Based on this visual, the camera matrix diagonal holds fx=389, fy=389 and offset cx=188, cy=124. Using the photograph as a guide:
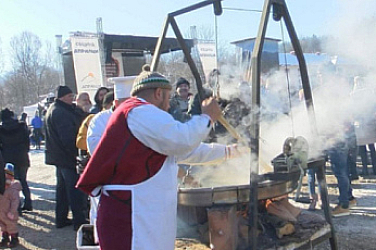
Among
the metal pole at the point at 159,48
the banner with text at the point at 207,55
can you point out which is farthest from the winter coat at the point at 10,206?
the banner with text at the point at 207,55

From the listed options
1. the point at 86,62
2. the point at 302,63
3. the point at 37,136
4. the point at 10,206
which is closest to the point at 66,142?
the point at 10,206

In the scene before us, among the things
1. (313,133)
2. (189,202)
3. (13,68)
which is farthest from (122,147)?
(13,68)

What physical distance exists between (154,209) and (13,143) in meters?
4.85

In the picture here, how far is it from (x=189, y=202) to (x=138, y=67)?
12.9 m

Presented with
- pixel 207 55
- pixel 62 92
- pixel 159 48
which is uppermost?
pixel 207 55

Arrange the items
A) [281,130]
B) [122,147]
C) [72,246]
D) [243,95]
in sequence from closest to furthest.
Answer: [122,147], [281,130], [72,246], [243,95]

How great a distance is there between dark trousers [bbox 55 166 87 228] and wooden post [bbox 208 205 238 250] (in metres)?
2.62

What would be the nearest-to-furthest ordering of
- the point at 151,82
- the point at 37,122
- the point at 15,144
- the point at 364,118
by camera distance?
the point at 151,82 < the point at 15,144 < the point at 364,118 < the point at 37,122

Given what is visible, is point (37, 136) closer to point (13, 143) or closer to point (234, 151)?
point (13, 143)

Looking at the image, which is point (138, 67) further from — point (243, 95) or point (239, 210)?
point (239, 210)

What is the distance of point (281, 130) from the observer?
4.30 metres

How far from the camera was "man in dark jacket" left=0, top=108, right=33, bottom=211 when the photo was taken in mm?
6211

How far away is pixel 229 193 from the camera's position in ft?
9.98

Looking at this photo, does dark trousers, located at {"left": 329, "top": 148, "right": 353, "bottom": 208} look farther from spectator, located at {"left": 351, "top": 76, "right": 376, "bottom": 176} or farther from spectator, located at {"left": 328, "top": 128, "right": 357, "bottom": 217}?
spectator, located at {"left": 351, "top": 76, "right": 376, "bottom": 176}
